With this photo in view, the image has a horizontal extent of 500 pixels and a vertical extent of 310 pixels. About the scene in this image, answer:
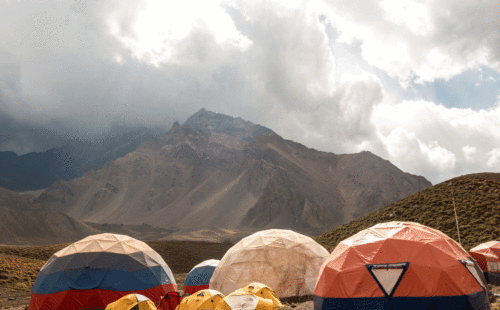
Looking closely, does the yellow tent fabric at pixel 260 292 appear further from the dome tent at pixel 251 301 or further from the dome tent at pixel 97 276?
the dome tent at pixel 97 276

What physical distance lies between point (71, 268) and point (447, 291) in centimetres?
1946

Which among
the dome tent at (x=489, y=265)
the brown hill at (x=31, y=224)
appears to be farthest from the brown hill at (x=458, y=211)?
the brown hill at (x=31, y=224)

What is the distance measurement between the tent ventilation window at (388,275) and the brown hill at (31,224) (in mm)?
129697

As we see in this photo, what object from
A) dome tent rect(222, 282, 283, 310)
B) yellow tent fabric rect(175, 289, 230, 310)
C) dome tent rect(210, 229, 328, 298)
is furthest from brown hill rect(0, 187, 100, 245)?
dome tent rect(222, 282, 283, 310)

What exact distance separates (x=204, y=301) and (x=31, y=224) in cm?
13956

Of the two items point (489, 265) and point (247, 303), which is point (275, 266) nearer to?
point (247, 303)

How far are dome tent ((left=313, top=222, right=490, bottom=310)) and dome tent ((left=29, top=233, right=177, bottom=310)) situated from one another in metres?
12.0

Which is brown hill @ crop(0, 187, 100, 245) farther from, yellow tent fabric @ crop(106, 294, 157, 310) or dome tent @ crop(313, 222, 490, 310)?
dome tent @ crop(313, 222, 490, 310)

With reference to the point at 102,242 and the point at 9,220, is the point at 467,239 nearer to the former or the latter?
the point at 102,242

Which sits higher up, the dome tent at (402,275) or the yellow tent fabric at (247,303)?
the dome tent at (402,275)

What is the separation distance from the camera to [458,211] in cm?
3959

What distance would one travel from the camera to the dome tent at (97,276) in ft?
61.2

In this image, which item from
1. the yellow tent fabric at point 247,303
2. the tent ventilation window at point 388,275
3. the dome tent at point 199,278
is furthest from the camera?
the dome tent at point 199,278

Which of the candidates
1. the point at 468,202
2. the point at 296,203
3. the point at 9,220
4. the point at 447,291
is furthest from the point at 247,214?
the point at 447,291
